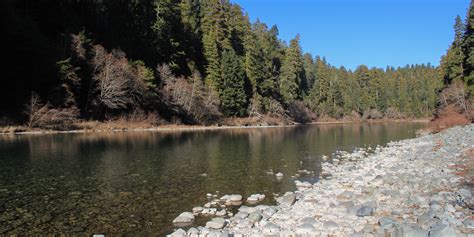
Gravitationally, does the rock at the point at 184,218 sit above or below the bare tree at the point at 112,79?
below

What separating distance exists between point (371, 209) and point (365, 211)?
0.21m

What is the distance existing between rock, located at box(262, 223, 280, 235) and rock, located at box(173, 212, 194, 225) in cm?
215

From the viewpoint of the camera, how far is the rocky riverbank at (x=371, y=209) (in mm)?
7943

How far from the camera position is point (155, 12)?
6056cm

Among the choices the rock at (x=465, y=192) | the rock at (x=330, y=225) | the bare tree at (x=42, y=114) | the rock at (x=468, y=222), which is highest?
the bare tree at (x=42, y=114)

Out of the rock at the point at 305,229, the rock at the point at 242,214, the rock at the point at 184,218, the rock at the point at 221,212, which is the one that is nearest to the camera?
the rock at the point at 305,229

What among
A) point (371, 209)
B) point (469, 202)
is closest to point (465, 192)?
point (469, 202)

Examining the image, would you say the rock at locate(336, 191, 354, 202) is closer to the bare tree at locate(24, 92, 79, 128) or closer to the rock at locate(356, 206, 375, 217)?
the rock at locate(356, 206, 375, 217)

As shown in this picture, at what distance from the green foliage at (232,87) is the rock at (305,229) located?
5675cm

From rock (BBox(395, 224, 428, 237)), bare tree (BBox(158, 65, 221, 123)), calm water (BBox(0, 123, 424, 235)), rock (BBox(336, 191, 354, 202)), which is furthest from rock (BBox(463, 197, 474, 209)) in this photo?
bare tree (BBox(158, 65, 221, 123))

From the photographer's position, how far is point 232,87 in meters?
67.2

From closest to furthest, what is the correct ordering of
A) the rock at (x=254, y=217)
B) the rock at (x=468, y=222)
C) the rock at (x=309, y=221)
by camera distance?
the rock at (x=468, y=222) < the rock at (x=309, y=221) < the rock at (x=254, y=217)

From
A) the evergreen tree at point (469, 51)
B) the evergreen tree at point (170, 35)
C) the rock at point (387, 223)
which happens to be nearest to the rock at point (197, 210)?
the rock at point (387, 223)

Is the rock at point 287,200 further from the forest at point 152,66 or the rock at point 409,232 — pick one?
the forest at point 152,66
